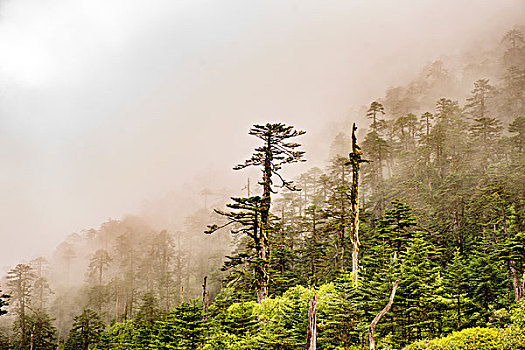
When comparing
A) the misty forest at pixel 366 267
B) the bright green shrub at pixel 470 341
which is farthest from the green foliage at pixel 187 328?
the bright green shrub at pixel 470 341

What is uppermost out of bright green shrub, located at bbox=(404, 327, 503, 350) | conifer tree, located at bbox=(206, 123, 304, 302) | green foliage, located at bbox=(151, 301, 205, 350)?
conifer tree, located at bbox=(206, 123, 304, 302)

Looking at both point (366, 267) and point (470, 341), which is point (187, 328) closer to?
point (366, 267)

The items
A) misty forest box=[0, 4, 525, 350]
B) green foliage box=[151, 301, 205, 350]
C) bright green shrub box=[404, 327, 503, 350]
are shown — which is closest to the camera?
bright green shrub box=[404, 327, 503, 350]

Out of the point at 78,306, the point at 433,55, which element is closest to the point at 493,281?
the point at 78,306

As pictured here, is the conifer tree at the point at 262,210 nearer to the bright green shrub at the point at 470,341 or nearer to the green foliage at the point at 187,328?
the green foliage at the point at 187,328

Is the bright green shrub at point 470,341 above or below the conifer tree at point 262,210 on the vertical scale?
below

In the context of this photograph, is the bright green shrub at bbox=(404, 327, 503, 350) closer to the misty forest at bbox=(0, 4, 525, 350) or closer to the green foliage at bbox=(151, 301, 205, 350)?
the misty forest at bbox=(0, 4, 525, 350)

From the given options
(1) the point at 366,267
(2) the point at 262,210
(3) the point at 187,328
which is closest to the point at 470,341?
(1) the point at 366,267

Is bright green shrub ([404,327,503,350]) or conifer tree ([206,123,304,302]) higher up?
conifer tree ([206,123,304,302])

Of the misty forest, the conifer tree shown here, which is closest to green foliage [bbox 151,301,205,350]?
the misty forest

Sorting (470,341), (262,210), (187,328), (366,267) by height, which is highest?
(262,210)

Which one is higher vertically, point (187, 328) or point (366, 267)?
point (366, 267)

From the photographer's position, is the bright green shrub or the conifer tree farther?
the conifer tree

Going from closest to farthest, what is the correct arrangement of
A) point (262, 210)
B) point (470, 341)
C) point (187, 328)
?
point (470, 341), point (187, 328), point (262, 210)
